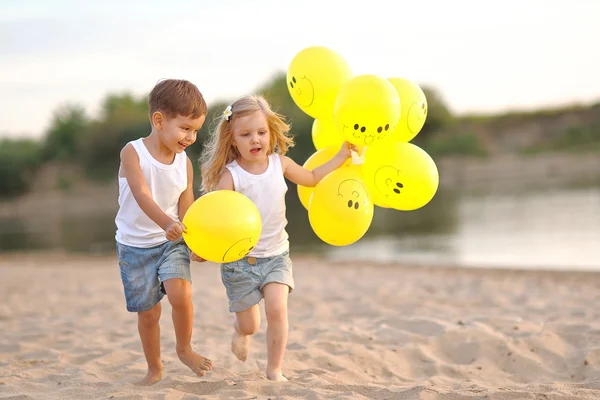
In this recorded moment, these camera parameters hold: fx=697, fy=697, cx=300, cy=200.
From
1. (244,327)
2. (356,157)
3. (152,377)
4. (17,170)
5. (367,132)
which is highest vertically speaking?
(17,170)

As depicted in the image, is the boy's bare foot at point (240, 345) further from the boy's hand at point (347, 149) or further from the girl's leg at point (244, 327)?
the boy's hand at point (347, 149)

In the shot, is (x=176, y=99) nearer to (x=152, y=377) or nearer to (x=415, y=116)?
(x=415, y=116)

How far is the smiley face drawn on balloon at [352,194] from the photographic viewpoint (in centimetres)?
360

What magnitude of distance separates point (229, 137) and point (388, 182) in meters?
0.88

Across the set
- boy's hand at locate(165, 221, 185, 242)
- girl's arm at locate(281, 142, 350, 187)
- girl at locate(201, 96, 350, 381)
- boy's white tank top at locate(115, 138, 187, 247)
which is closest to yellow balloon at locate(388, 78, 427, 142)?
girl's arm at locate(281, 142, 350, 187)

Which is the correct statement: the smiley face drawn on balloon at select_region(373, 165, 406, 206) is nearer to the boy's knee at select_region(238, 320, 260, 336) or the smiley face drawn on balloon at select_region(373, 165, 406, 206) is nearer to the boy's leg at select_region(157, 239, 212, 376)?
the boy's knee at select_region(238, 320, 260, 336)

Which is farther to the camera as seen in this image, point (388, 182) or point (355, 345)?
point (355, 345)

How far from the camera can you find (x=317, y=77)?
12.8ft

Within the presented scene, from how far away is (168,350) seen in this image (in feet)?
15.1

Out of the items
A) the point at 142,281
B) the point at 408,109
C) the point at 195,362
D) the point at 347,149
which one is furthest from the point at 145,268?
the point at 408,109

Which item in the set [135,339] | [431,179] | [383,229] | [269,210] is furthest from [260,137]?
[383,229]

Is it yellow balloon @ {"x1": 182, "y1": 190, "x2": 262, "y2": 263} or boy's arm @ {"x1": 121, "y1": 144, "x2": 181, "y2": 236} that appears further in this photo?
boy's arm @ {"x1": 121, "y1": 144, "x2": 181, "y2": 236}

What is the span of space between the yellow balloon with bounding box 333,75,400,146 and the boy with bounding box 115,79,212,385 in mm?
729

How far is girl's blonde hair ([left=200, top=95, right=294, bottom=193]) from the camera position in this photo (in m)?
3.61
